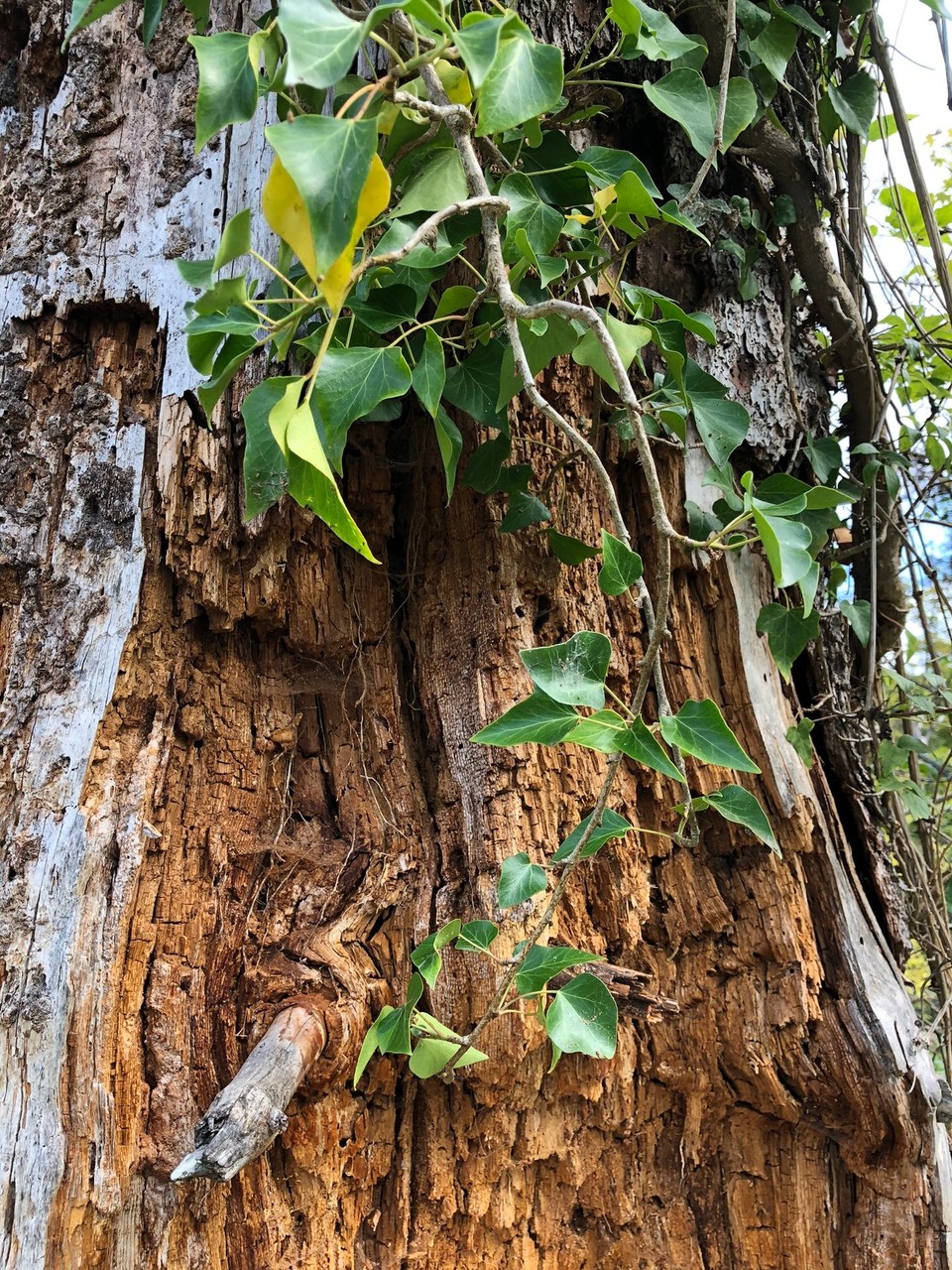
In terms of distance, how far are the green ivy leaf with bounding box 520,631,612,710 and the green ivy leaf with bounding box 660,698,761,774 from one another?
0.09 meters

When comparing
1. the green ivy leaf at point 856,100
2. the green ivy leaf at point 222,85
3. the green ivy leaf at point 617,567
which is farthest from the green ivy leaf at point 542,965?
the green ivy leaf at point 856,100

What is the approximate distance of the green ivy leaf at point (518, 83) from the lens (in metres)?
0.78

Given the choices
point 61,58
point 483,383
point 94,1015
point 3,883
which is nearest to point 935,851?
point 483,383

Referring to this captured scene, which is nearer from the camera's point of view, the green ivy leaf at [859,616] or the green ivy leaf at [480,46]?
the green ivy leaf at [480,46]

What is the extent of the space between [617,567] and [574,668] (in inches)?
4.6

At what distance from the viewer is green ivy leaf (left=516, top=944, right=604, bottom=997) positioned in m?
0.97

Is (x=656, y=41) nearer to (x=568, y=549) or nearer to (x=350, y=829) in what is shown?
(x=568, y=549)

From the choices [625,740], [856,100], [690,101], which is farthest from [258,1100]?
[856,100]

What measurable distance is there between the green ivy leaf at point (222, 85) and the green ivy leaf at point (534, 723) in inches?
23.7

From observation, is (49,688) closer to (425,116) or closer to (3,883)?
(3,883)

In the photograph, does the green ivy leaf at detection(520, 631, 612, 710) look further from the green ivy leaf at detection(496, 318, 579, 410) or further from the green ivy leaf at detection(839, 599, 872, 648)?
the green ivy leaf at detection(839, 599, 872, 648)

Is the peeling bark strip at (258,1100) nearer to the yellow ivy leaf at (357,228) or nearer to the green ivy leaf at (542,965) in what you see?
the green ivy leaf at (542,965)

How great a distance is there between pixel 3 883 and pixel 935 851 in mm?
1481

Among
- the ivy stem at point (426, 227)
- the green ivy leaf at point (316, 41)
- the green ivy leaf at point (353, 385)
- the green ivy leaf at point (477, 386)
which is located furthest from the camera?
the green ivy leaf at point (477, 386)
